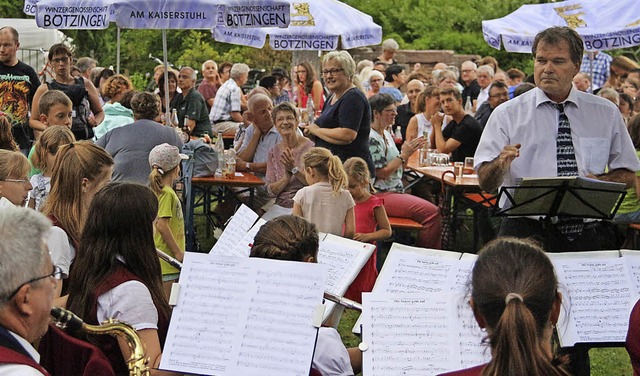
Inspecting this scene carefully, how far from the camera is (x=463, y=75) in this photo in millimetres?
15688

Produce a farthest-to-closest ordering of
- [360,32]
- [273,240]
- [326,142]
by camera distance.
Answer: [360,32], [326,142], [273,240]

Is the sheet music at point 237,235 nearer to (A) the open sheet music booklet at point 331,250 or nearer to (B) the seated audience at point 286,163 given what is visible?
(A) the open sheet music booklet at point 331,250

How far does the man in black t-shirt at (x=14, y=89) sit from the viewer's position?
8.78m

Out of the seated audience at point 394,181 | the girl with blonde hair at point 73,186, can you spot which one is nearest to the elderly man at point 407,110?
the seated audience at point 394,181

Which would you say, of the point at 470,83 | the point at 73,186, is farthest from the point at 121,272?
the point at 470,83

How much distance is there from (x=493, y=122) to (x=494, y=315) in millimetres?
2523

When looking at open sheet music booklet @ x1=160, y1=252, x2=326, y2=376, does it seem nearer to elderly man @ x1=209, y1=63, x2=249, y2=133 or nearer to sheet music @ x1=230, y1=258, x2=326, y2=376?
sheet music @ x1=230, y1=258, x2=326, y2=376

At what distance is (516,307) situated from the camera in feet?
7.74

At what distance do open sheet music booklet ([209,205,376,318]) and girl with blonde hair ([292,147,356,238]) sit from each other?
1510 mm

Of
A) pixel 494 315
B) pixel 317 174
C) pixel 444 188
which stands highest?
pixel 494 315

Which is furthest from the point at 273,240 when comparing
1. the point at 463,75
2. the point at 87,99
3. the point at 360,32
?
the point at 463,75

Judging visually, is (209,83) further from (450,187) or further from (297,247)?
(297,247)

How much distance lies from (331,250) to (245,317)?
1315 mm

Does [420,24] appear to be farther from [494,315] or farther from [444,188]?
[494,315]
